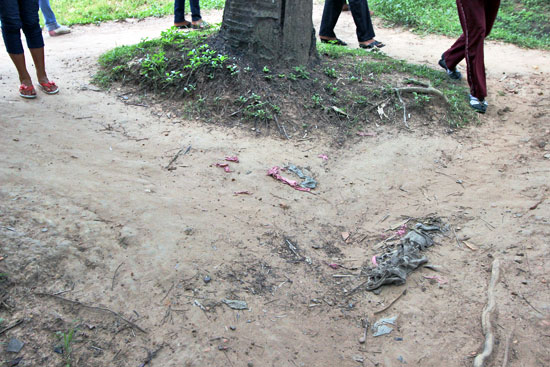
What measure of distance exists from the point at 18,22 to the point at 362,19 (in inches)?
170

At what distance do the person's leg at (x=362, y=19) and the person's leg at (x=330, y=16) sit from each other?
9.5 inches

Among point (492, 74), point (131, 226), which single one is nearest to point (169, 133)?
point (131, 226)

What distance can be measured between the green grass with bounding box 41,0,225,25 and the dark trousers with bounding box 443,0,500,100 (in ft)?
19.6

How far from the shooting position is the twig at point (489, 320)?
7.63ft

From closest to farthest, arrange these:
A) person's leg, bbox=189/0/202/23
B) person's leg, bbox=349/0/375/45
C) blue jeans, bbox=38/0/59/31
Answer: person's leg, bbox=349/0/375/45 < person's leg, bbox=189/0/202/23 < blue jeans, bbox=38/0/59/31

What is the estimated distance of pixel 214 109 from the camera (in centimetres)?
471

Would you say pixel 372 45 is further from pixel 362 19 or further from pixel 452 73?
pixel 452 73

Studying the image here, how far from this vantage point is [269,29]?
4.84 metres

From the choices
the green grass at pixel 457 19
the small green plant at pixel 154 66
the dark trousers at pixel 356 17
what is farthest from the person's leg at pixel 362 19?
the small green plant at pixel 154 66

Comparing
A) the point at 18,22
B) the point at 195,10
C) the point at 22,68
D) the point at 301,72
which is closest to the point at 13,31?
the point at 18,22

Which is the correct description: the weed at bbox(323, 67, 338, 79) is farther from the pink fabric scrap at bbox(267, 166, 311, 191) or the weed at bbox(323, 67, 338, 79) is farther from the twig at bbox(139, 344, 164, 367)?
the twig at bbox(139, 344, 164, 367)

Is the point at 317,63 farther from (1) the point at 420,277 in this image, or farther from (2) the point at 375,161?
(1) the point at 420,277

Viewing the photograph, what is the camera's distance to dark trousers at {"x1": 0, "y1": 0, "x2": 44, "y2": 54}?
416 centimetres

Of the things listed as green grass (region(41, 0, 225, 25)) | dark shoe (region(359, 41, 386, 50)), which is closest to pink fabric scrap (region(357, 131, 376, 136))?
dark shoe (region(359, 41, 386, 50))
